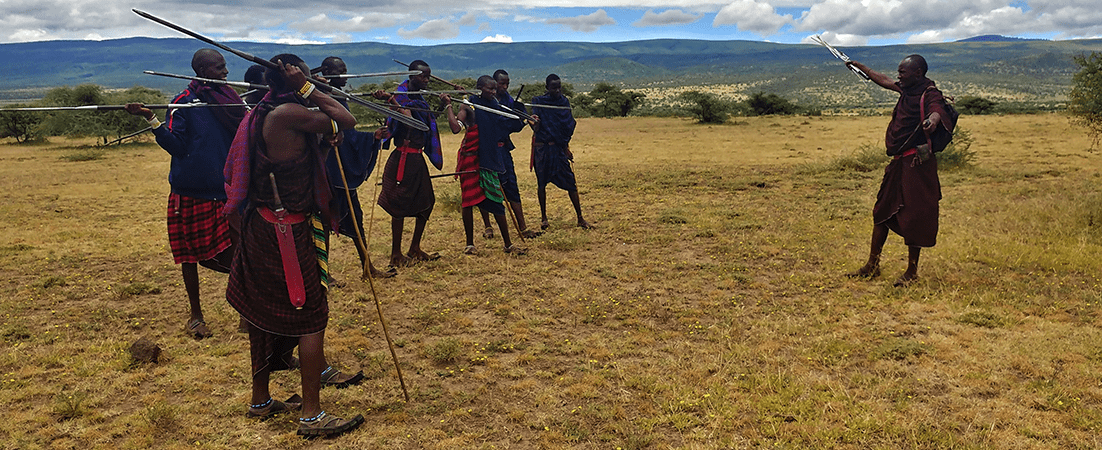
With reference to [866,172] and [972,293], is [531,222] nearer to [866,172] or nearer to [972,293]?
[972,293]

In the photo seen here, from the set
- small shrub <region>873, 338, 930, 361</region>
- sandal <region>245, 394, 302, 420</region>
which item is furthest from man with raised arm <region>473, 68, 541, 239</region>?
small shrub <region>873, 338, 930, 361</region>

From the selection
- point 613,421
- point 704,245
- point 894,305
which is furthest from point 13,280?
point 894,305

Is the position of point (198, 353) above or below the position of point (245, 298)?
below

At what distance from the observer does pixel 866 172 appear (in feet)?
50.3

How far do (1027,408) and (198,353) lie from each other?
5800 millimetres

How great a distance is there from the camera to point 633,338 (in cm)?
565

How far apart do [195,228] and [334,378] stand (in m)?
1.88

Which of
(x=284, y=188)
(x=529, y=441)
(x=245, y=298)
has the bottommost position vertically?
(x=529, y=441)

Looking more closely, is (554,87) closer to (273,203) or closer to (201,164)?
(201,164)

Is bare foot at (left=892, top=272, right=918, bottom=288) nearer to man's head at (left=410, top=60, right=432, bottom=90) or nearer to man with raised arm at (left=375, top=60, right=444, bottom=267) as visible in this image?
man with raised arm at (left=375, top=60, right=444, bottom=267)

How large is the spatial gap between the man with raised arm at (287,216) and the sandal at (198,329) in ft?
6.53

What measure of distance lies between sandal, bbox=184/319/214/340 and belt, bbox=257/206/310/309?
2439 millimetres

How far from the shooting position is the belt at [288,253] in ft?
12.8

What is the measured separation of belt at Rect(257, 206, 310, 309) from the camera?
390cm
